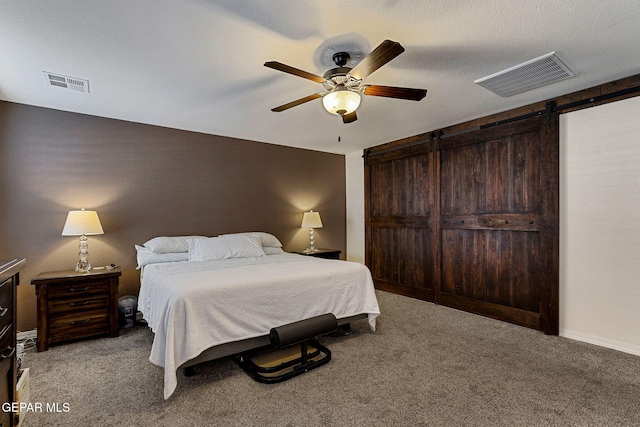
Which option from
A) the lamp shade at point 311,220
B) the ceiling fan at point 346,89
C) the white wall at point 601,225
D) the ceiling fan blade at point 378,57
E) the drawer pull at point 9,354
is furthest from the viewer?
the lamp shade at point 311,220

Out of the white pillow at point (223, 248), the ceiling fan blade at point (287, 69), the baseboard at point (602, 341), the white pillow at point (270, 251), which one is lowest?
the baseboard at point (602, 341)

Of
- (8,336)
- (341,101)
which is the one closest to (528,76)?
(341,101)

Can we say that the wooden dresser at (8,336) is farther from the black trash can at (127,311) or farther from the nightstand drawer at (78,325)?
the black trash can at (127,311)

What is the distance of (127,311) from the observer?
342cm

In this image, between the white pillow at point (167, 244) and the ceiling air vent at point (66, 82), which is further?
the white pillow at point (167, 244)

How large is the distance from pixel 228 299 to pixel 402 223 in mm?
3268

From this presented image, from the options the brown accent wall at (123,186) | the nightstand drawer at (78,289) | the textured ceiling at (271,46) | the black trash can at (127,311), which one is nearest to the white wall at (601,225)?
the textured ceiling at (271,46)

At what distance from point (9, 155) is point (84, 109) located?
2.78 feet

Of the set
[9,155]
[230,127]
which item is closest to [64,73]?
[9,155]

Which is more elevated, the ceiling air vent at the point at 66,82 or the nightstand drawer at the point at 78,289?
the ceiling air vent at the point at 66,82

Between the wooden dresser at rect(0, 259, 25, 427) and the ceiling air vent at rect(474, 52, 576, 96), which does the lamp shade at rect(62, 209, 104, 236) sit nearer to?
the wooden dresser at rect(0, 259, 25, 427)

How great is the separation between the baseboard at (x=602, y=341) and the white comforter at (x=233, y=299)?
1949mm

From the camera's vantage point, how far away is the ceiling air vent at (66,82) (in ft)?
8.63

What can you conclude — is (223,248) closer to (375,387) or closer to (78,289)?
(78,289)
